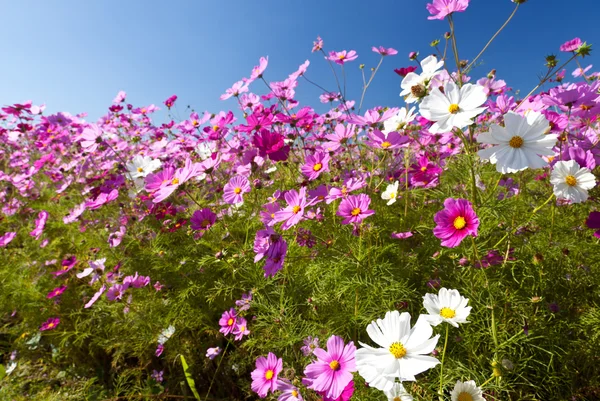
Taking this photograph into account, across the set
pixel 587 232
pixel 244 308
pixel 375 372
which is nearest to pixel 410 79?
pixel 375 372

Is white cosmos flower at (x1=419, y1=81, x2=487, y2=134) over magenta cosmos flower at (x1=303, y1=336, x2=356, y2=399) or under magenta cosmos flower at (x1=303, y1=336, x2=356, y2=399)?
over

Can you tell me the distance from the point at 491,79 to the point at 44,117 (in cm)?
408

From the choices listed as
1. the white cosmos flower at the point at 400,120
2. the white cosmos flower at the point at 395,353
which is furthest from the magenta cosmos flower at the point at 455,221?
the white cosmos flower at the point at 400,120

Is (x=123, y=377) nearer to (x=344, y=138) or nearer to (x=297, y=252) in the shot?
(x=297, y=252)

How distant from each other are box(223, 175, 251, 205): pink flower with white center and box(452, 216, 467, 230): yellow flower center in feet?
2.55

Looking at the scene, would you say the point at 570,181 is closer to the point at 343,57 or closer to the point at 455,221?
the point at 455,221

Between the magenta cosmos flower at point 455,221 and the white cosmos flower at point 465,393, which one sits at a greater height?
the magenta cosmos flower at point 455,221

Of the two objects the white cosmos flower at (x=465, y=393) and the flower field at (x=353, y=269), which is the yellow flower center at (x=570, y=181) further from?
the white cosmos flower at (x=465, y=393)

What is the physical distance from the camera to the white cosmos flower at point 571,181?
795mm

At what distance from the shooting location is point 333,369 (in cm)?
85

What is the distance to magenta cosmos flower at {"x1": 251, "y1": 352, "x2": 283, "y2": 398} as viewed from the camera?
1.01 meters

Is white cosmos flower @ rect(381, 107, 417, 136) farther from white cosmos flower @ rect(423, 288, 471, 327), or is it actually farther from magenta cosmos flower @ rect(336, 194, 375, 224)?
white cosmos flower @ rect(423, 288, 471, 327)

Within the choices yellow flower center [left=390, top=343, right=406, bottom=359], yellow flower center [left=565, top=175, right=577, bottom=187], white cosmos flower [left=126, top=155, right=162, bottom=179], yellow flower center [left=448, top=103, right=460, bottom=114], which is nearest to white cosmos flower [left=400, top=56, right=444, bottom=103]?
yellow flower center [left=448, top=103, right=460, bottom=114]

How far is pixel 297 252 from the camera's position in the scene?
1.51m
